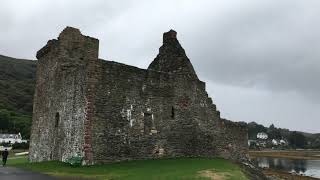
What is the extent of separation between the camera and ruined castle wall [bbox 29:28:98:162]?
2614 centimetres

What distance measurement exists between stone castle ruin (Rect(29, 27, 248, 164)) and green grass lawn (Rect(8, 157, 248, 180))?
1255mm

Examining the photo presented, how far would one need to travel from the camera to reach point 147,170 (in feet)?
74.6

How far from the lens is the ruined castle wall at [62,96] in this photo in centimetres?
2614

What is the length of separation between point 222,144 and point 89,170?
12993 mm

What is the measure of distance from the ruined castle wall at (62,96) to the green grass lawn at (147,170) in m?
1.82

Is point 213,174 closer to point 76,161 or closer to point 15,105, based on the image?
point 76,161

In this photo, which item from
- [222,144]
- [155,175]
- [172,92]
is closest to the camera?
[155,175]

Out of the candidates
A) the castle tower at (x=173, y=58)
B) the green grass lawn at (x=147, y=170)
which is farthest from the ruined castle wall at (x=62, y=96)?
the castle tower at (x=173, y=58)

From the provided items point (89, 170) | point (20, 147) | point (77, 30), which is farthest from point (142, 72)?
point (20, 147)

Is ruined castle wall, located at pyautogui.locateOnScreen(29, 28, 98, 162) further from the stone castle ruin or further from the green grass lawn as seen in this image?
the green grass lawn

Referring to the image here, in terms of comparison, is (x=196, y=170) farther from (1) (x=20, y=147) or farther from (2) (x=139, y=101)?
(1) (x=20, y=147)

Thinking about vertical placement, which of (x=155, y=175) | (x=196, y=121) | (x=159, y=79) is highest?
(x=159, y=79)

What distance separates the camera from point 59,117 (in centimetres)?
2856

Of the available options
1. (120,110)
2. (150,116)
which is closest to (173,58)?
(150,116)
